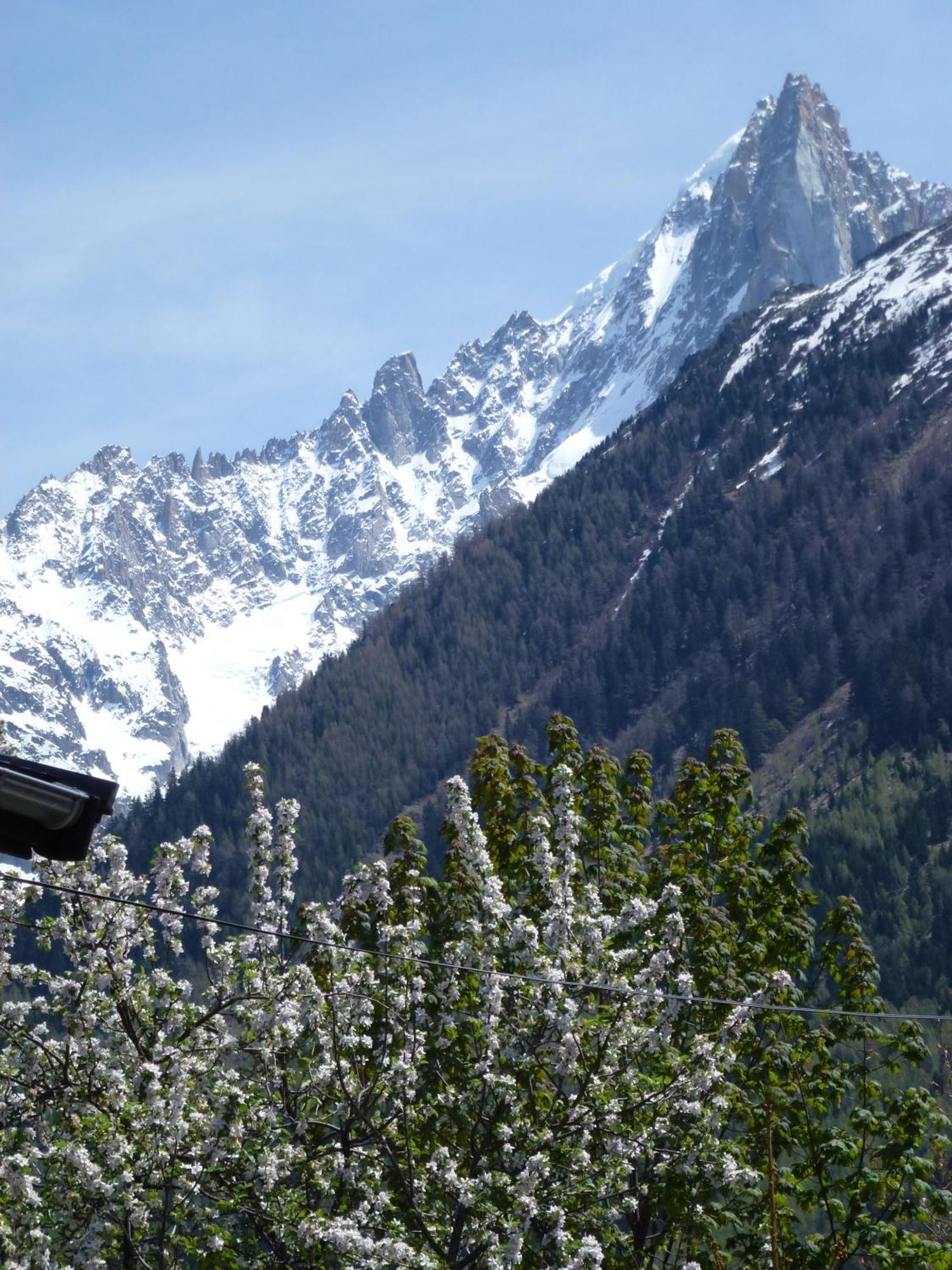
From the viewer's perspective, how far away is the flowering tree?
15898mm

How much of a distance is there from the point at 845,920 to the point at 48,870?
10.4 m

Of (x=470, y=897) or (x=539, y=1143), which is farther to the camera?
(x=470, y=897)

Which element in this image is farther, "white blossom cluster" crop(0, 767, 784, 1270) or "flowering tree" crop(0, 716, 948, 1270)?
"flowering tree" crop(0, 716, 948, 1270)

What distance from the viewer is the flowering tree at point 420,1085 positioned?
1590cm

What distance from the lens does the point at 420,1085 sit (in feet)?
58.1

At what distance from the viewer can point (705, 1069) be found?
16641mm

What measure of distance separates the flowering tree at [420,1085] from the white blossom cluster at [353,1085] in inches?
→ 1.7

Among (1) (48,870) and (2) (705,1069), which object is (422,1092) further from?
(1) (48,870)

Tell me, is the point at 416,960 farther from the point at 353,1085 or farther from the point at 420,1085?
the point at 420,1085

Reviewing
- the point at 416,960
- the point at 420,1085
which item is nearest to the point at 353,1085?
the point at 420,1085

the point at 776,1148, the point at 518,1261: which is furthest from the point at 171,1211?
the point at 776,1148

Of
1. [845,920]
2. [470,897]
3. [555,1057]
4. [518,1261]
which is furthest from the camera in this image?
[845,920]

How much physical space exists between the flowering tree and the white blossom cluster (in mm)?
44

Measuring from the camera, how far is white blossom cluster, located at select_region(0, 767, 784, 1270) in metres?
15.8
